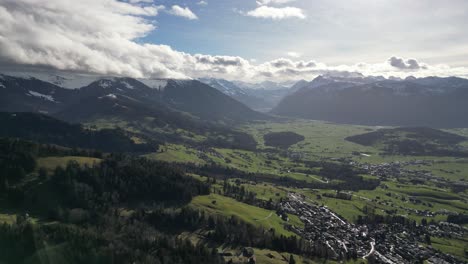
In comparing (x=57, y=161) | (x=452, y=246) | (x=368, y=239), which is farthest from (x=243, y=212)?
(x=452, y=246)

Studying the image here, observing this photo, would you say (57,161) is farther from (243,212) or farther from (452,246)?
(452,246)

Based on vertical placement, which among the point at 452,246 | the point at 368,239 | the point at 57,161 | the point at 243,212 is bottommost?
the point at 452,246

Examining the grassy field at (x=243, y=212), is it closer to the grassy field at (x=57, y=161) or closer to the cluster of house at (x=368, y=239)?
the cluster of house at (x=368, y=239)

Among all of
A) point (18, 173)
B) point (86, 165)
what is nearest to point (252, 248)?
point (86, 165)

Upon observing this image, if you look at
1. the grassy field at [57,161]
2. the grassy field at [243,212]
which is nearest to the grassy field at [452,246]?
the grassy field at [243,212]

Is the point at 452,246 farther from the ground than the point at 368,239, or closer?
closer

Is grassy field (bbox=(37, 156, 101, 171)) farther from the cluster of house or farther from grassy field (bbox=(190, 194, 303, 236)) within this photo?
the cluster of house

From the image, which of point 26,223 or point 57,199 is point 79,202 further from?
point 26,223
